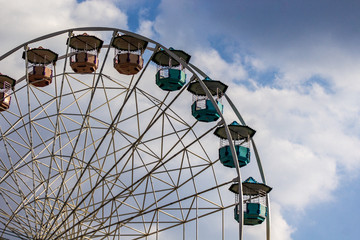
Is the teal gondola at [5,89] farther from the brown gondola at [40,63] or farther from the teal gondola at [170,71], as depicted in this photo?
the teal gondola at [170,71]

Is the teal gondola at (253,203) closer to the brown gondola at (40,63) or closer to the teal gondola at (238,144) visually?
the teal gondola at (238,144)

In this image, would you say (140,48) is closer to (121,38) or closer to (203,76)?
(121,38)

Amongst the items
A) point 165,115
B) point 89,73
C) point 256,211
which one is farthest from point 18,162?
point 256,211

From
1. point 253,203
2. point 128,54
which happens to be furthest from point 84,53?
point 253,203

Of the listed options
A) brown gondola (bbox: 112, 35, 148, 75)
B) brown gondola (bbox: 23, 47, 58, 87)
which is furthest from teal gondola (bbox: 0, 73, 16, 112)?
brown gondola (bbox: 112, 35, 148, 75)

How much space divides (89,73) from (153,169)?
19.4 ft

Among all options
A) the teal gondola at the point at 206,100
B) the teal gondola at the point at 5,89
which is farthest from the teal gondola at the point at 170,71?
the teal gondola at the point at 5,89

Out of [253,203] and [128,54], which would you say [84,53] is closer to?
[128,54]

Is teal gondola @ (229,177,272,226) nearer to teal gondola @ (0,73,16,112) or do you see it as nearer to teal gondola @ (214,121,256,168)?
teal gondola @ (214,121,256,168)

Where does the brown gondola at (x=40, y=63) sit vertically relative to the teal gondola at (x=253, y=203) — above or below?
above


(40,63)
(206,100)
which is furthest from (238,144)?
(40,63)

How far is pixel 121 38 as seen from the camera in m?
33.5

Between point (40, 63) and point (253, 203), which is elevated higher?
point (40, 63)

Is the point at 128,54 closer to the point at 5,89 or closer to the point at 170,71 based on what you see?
the point at 170,71
